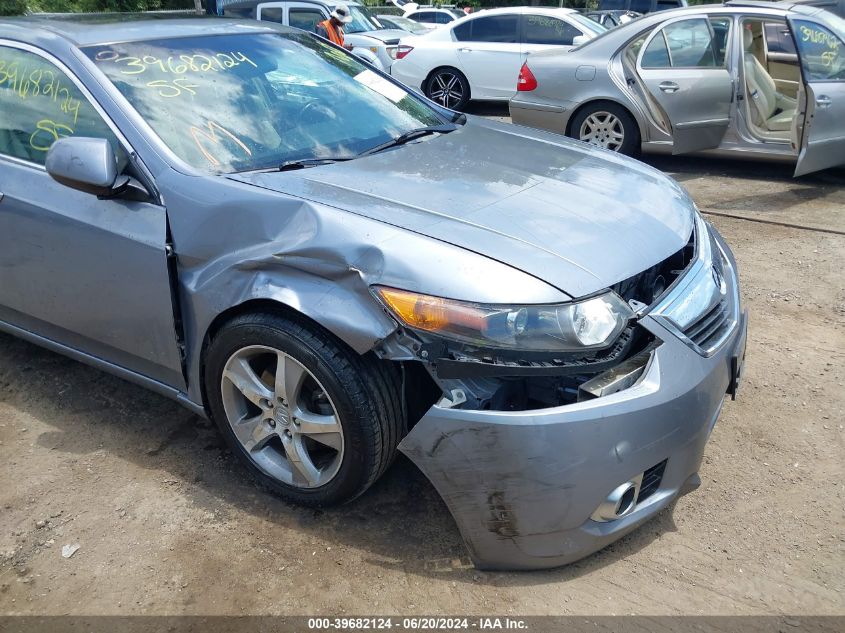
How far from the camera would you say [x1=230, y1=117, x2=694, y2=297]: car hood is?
7.61ft

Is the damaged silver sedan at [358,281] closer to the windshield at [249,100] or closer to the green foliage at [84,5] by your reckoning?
the windshield at [249,100]

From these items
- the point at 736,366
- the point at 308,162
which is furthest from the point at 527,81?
the point at 736,366

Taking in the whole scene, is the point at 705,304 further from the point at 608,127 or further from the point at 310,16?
the point at 310,16

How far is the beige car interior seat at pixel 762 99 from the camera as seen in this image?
22.4 ft

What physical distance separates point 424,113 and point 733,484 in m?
2.18

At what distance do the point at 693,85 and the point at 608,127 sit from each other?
32.9 inches

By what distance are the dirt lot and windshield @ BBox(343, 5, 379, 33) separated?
940 cm

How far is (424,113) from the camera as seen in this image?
3.71m

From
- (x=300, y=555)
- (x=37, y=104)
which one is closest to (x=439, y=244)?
(x=300, y=555)

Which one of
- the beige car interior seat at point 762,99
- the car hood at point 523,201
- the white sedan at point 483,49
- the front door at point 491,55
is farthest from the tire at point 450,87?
the car hood at point 523,201

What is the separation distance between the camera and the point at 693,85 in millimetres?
6809

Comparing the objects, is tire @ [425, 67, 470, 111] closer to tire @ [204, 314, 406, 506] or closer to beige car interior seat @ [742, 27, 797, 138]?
beige car interior seat @ [742, 27, 797, 138]

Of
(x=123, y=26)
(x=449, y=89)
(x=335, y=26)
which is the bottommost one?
(x=449, y=89)

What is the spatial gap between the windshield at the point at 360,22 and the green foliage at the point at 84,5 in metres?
5.89
